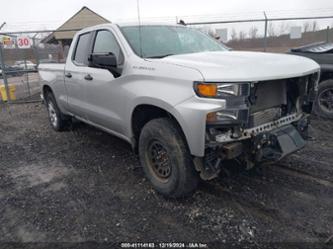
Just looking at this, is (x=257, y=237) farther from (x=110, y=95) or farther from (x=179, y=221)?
(x=110, y=95)

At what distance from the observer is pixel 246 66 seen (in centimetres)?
277

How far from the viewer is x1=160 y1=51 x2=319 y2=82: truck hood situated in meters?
2.62

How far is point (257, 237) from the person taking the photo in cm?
267

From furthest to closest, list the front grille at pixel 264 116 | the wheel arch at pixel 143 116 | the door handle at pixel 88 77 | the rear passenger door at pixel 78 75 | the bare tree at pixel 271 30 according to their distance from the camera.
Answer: the bare tree at pixel 271 30 → the rear passenger door at pixel 78 75 → the door handle at pixel 88 77 → the wheel arch at pixel 143 116 → the front grille at pixel 264 116

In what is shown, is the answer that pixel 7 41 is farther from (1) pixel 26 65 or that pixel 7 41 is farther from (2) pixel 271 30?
(2) pixel 271 30

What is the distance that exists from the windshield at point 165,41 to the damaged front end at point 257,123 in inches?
48.2

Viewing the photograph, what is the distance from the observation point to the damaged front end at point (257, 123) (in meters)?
2.64

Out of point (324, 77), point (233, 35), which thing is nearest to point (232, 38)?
point (233, 35)

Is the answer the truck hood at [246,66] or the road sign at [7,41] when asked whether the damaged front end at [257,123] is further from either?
the road sign at [7,41]

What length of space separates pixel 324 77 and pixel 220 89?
4424mm

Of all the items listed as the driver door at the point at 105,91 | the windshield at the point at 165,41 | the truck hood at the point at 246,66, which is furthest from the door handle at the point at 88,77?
the truck hood at the point at 246,66

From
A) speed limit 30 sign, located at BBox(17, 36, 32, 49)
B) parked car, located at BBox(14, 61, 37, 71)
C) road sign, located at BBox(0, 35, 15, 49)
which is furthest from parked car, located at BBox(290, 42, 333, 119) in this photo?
parked car, located at BBox(14, 61, 37, 71)

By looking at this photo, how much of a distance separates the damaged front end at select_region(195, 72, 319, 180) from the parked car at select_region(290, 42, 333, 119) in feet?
9.07

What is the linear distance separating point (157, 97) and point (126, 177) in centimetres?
147
